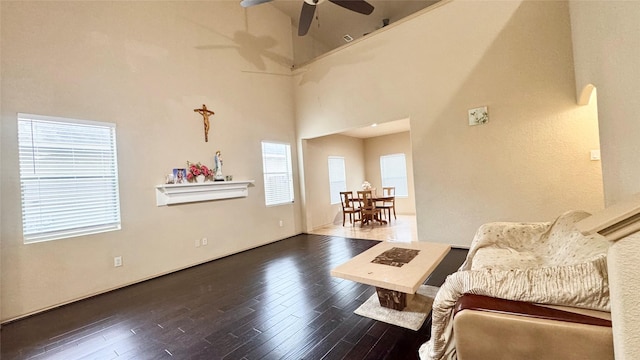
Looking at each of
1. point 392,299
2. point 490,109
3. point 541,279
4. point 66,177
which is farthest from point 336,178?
point 541,279

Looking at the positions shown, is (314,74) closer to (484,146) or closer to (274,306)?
(484,146)

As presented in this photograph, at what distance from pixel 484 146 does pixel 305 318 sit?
11.4 ft

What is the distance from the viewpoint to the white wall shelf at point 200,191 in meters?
3.62

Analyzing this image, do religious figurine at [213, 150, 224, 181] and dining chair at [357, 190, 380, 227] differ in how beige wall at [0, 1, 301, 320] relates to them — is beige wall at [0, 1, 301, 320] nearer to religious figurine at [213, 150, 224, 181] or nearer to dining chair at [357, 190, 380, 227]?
religious figurine at [213, 150, 224, 181]

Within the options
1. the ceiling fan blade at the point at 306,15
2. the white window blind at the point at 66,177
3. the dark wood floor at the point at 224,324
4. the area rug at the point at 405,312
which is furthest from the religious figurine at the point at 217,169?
the area rug at the point at 405,312

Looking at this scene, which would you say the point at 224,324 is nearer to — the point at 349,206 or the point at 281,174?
the point at 281,174

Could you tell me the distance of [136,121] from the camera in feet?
11.3

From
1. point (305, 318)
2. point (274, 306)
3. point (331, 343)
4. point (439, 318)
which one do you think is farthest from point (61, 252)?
point (439, 318)

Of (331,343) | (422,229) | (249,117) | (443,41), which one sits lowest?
(331,343)

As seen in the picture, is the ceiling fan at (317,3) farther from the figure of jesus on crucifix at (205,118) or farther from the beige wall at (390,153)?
the beige wall at (390,153)

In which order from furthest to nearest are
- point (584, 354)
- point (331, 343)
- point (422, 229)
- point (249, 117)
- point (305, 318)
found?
point (249, 117) → point (422, 229) → point (305, 318) → point (331, 343) → point (584, 354)

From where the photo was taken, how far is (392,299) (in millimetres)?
2189

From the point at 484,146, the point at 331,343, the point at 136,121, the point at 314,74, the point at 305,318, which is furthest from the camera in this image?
the point at 314,74

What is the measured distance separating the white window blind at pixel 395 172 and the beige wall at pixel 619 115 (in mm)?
5354
